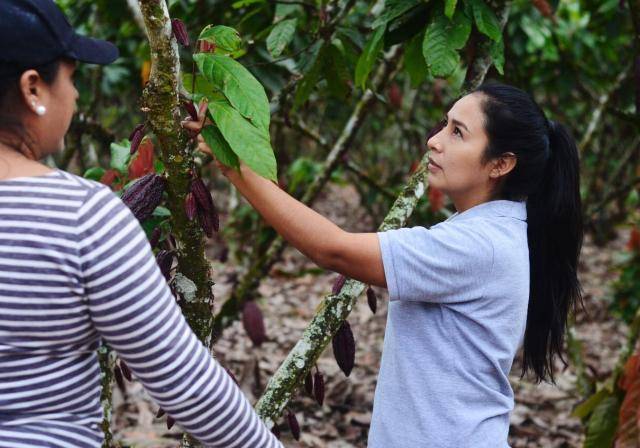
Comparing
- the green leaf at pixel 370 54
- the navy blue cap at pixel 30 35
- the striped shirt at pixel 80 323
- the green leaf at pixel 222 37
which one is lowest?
the striped shirt at pixel 80 323

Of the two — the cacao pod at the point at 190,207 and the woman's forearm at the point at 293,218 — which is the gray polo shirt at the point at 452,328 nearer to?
the woman's forearm at the point at 293,218

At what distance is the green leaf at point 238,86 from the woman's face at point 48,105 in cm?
37

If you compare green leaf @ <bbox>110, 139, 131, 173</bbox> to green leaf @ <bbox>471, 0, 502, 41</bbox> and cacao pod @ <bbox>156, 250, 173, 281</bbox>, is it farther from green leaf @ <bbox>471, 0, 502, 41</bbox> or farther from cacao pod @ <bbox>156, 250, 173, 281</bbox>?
green leaf @ <bbox>471, 0, 502, 41</bbox>

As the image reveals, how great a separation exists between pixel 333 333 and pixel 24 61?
1131mm

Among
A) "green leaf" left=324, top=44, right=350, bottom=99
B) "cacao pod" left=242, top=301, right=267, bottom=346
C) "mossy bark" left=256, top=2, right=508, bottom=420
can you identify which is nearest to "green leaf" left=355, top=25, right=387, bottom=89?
"green leaf" left=324, top=44, right=350, bottom=99

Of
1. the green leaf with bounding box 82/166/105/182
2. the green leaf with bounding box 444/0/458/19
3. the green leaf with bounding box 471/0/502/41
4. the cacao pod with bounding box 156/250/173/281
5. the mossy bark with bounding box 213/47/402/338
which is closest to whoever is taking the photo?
the cacao pod with bounding box 156/250/173/281

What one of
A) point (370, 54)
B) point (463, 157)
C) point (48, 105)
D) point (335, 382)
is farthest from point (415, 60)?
point (335, 382)

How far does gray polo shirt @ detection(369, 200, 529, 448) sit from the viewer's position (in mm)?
1421

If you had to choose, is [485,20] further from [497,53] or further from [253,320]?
[253,320]

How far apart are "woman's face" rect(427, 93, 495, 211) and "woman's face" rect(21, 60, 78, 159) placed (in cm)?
81

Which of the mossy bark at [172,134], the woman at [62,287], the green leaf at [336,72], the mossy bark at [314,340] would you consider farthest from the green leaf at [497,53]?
the woman at [62,287]

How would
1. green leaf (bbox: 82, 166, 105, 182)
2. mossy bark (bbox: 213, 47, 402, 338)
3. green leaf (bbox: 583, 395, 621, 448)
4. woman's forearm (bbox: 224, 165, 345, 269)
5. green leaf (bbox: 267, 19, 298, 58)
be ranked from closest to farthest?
woman's forearm (bbox: 224, 165, 345, 269) → green leaf (bbox: 82, 166, 105, 182) → green leaf (bbox: 267, 19, 298, 58) → green leaf (bbox: 583, 395, 621, 448) → mossy bark (bbox: 213, 47, 402, 338)

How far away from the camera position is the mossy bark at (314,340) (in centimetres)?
185

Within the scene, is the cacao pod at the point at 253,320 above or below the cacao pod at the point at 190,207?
below
